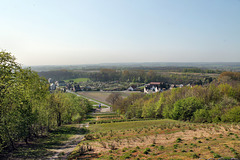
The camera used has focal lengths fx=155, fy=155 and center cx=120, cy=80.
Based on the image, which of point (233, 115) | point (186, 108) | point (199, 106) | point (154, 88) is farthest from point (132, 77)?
point (233, 115)

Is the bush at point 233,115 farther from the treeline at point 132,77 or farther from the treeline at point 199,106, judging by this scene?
the treeline at point 132,77

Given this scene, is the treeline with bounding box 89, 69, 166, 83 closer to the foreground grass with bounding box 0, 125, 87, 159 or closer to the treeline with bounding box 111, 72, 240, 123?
the treeline with bounding box 111, 72, 240, 123

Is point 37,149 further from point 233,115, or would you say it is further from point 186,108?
point 186,108

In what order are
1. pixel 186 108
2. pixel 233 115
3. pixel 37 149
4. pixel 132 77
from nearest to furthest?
pixel 37 149, pixel 233 115, pixel 186 108, pixel 132 77

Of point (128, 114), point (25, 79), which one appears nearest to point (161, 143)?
point (25, 79)

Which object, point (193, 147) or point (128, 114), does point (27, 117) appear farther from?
point (128, 114)

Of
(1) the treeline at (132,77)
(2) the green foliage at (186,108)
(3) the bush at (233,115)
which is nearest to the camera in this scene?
(3) the bush at (233,115)

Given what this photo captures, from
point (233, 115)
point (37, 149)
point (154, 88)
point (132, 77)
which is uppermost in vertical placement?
point (233, 115)

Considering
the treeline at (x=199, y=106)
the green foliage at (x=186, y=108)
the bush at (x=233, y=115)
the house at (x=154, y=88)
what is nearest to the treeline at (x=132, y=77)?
the house at (x=154, y=88)

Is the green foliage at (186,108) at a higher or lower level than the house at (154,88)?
higher

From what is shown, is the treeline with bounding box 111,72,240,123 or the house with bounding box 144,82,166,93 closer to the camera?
the treeline with bounding box 111,72,240,123

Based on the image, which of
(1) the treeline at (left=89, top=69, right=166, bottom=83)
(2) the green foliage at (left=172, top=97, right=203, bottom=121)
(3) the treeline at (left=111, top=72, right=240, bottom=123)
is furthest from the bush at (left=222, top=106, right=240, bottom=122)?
(1) the treeline at (left=89, top=69, right=166, bottom=83)
